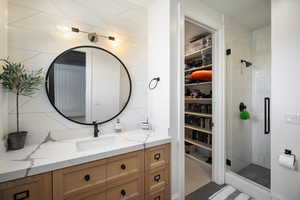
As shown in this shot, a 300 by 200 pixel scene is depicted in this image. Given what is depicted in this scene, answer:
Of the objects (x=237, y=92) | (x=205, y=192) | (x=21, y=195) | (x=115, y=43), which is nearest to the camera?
(x=21, y=195)

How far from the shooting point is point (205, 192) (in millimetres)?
1887

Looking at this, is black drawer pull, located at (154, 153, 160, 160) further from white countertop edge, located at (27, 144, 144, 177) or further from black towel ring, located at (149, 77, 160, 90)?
black towel ring, located at (149, 77, 160, 90)

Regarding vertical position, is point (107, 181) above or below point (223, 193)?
above

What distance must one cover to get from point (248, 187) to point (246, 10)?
2548 millimetres

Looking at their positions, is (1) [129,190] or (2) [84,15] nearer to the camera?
(1) [129,190]

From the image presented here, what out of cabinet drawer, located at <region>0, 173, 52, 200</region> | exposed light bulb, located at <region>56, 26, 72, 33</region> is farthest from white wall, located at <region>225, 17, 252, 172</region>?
cabinet drawer, located at <region>0, 173, 52, 200</region>

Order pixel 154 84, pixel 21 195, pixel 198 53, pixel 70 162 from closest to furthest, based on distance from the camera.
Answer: pixel 21 195 < pixel 70 162 < pixel 154 84 < pixel 198 53

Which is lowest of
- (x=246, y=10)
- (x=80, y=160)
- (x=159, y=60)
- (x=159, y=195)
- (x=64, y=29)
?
(x=159, y=195)

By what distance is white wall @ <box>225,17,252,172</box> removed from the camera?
215 cm

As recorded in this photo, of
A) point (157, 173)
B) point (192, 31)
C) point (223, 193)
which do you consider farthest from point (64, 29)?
point (223, 193)

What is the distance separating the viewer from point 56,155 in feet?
3.20

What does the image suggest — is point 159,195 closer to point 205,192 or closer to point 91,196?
point 91,196

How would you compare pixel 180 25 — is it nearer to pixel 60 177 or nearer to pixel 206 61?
pixel 206 61

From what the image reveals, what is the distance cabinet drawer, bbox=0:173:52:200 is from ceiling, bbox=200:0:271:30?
8.39ft
